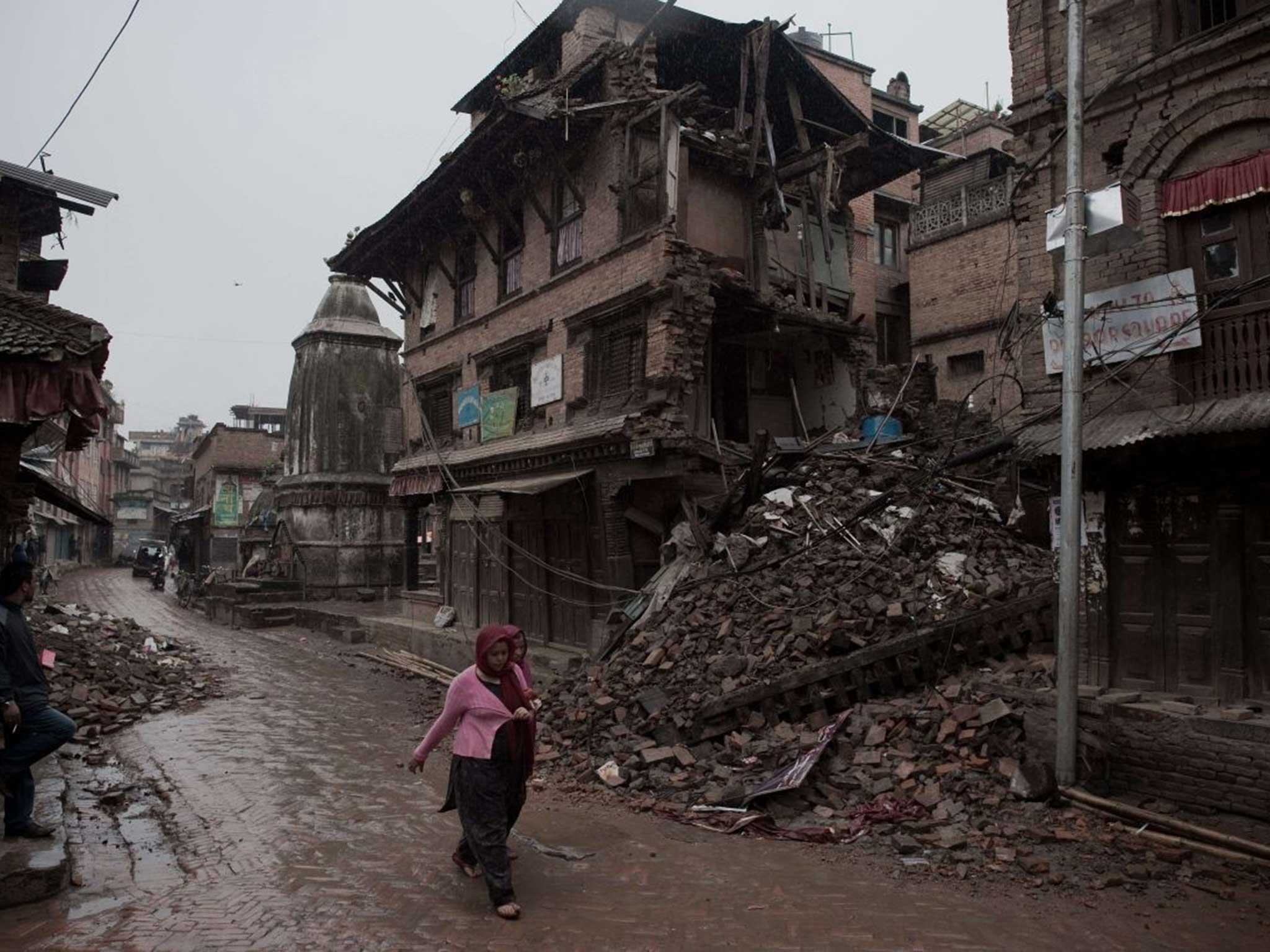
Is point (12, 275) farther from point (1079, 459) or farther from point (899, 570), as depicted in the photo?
point (1079, 459)

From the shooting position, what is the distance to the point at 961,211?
2303 cm

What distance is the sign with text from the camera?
1847 cm

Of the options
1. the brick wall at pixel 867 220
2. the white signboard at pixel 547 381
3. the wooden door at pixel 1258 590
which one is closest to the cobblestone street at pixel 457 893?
the wooden door at pixel 1258 590

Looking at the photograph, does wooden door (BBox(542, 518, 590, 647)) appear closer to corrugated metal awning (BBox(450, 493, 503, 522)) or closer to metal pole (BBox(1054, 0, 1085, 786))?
corrugated metal awning (BBox(450, 493, 503, 522))

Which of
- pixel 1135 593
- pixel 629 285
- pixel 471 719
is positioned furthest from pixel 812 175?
pixel 471 719

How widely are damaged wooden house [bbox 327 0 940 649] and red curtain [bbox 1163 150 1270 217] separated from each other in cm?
684

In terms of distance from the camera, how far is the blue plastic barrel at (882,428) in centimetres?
1459

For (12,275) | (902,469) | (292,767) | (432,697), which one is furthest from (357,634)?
(902,469)

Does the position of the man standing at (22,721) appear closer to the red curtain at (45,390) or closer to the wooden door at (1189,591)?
the red curtain at (45,390)

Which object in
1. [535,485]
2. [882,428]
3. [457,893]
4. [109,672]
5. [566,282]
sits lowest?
[457,893]

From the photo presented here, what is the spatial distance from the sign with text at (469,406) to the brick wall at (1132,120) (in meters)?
11.9

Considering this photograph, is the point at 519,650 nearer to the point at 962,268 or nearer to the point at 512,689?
the point at 512,689

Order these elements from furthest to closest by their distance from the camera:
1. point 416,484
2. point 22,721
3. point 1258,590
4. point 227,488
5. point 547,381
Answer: point 227,488
point 416,484
point 547,381
point 1258,590
point 22,721

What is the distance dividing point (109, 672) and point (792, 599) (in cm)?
1046
